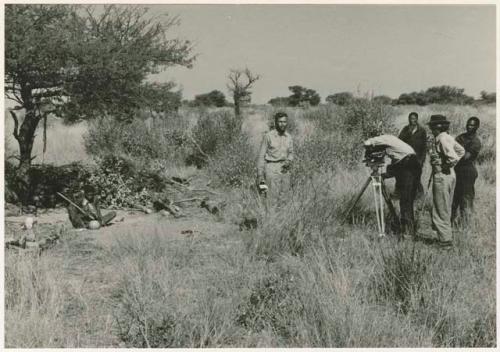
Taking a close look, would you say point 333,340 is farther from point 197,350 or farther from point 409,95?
point 409,95

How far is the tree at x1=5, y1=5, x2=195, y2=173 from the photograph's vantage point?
641 centimetres

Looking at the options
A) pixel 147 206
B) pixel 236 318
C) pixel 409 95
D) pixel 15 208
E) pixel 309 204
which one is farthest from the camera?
pixel 409 95

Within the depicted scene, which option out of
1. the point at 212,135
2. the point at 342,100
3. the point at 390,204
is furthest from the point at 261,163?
the point at 342,100

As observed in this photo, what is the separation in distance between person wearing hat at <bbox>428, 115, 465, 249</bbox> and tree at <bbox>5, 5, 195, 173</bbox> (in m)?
4.27

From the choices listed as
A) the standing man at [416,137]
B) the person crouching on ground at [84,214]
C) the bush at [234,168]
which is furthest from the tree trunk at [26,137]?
the standing man at [416,137]

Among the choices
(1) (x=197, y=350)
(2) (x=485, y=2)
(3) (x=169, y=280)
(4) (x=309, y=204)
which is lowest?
(1) (x=197, y=350)

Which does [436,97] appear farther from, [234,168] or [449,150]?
[449,150]

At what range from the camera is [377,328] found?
139 inches

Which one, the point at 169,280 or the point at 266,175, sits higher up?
the point at 266,175

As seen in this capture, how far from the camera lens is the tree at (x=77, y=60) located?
252 inches

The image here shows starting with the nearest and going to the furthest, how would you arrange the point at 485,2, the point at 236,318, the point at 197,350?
1. the point at 197,350
2. the point at 236,318
3. the point at 485,2

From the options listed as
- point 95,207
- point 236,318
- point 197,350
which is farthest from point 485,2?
point 95,207

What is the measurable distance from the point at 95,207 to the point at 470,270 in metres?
4.78

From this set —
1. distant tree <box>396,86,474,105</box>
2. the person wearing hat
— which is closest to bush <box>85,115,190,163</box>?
the person wearing hat
